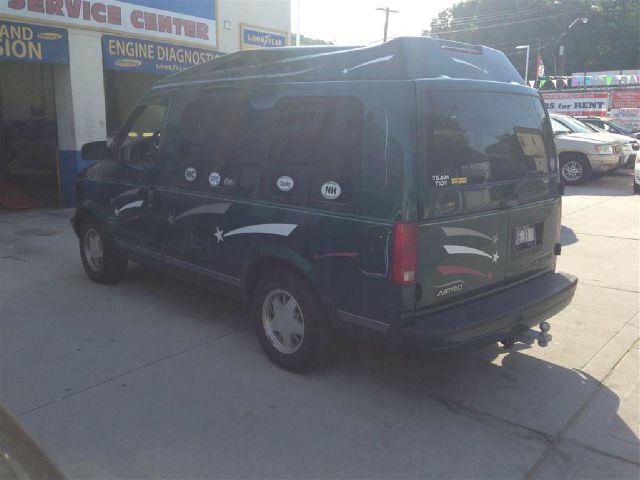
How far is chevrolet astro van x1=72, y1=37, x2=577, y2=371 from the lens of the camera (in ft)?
10.9

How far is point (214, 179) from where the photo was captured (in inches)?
177

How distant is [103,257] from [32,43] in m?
6.16

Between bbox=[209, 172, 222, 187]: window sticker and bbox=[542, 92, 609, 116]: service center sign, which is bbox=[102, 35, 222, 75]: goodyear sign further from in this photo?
bbox=[542, 92, 609, 116]: service center sign

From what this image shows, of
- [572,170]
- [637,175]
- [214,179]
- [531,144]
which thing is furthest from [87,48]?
[637,175]

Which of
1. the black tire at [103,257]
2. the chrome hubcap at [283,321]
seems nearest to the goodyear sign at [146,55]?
the black tire at [103,257]

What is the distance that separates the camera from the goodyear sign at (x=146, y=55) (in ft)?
37.4

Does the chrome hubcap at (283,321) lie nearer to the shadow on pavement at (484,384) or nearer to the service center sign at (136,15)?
the shadow on pavement at (484,384)

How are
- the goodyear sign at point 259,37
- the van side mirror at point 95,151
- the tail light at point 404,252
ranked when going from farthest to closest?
the goodyear sign at point 259,37, the van side mirror at point 95,151, the tail light at point 404,252

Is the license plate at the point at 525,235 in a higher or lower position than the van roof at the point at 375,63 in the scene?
lower

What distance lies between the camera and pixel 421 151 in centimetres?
329

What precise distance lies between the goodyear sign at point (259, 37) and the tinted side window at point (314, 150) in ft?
35.0

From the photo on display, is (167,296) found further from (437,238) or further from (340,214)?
(437,238)

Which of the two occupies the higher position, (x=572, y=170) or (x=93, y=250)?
(x=572, y=170)

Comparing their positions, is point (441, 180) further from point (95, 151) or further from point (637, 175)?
point (637, 175)
